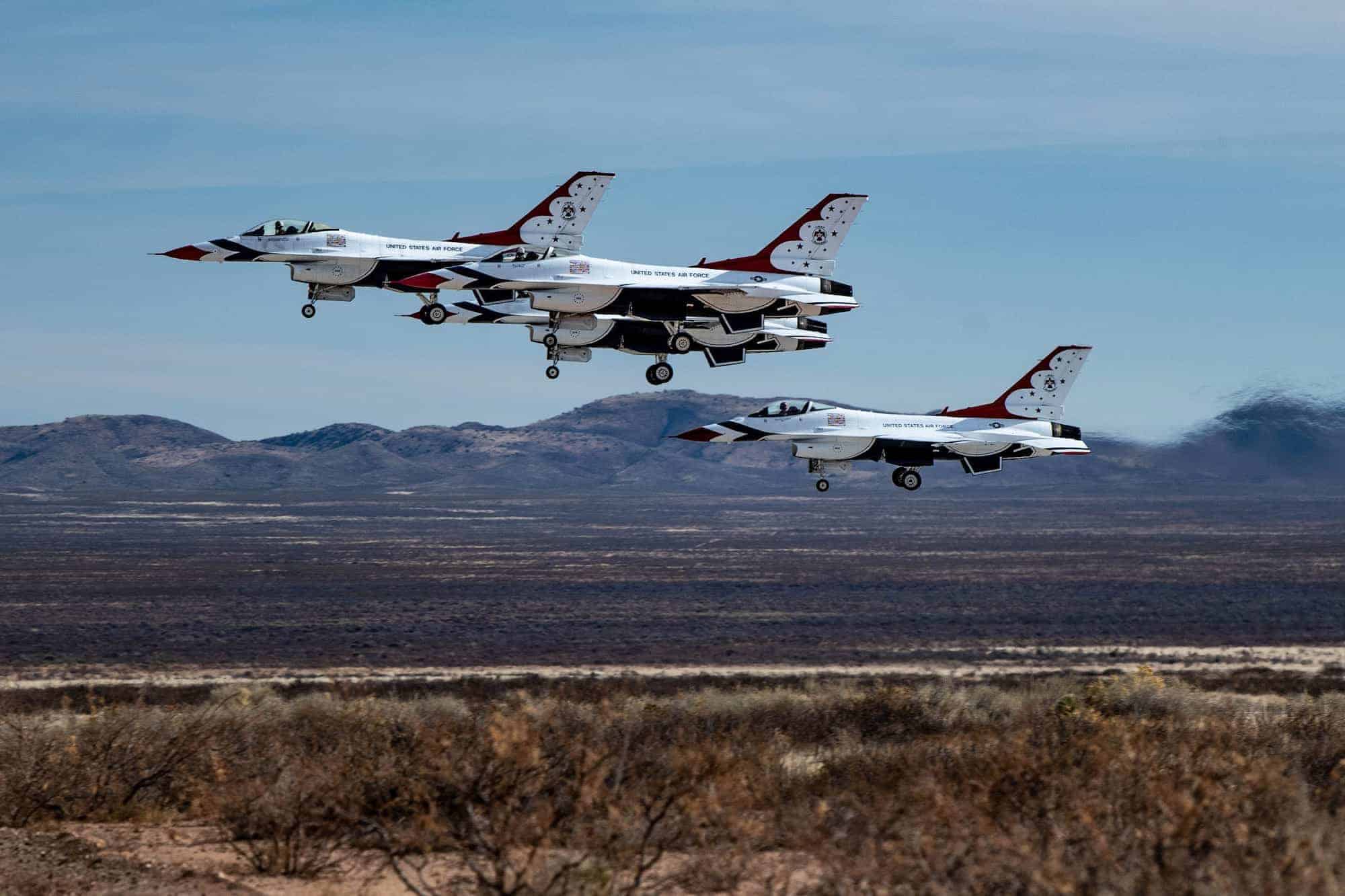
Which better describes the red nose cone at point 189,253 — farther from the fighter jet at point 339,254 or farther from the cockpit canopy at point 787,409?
the cockpit canopy at point 787,409

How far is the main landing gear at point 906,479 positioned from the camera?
124 ft

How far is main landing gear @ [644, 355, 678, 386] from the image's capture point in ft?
102

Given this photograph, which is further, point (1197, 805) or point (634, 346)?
point (634, 346)

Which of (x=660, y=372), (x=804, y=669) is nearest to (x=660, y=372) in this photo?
(x=660, y=372)

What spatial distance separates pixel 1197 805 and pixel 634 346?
20.3 m

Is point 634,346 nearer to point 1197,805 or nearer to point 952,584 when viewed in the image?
point 1197,805

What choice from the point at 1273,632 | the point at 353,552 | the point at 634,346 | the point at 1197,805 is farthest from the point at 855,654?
the point at 353,552

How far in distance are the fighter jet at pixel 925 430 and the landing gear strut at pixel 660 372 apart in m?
4.59

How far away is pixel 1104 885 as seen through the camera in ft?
42.7

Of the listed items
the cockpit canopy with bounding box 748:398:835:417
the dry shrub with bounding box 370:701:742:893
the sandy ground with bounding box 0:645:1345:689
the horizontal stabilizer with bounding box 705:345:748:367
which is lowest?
the sandy ground with bounding box 0:645:1345:689

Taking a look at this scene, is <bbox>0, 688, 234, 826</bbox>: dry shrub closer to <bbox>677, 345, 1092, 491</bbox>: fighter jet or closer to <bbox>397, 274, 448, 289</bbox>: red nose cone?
<bbox>397, 274, 448, 289</bbox>: red nose cone

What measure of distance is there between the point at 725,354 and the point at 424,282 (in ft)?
21.1

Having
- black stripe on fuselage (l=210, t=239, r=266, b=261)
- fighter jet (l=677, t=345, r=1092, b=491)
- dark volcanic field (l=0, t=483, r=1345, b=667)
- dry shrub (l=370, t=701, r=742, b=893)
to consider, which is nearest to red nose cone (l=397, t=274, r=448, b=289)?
black stripe on fuselage (l=210, t=239, r=266, b=261)

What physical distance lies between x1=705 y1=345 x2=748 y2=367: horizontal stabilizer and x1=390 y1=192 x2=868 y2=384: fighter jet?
0.01m
